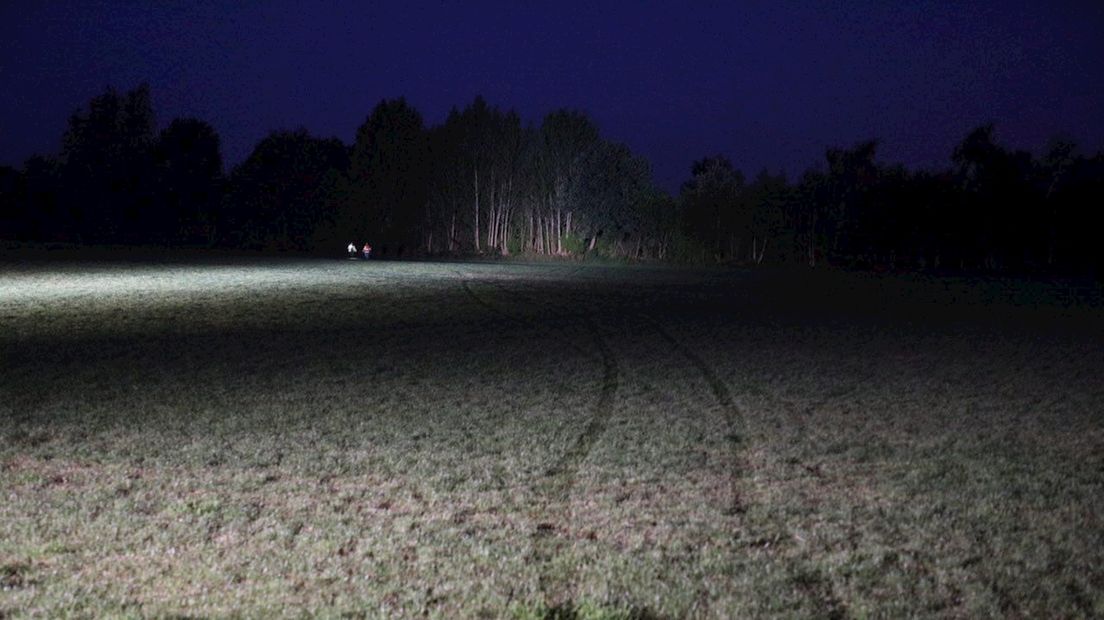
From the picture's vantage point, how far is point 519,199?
246 feet

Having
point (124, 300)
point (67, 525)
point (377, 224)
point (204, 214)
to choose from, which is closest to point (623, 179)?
point (377, 224)

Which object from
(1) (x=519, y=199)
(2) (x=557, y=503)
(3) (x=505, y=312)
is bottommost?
(2) (x=557, y=503)

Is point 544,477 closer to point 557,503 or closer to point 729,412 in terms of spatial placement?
point 557,503

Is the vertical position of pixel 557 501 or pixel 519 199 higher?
pixel 519 199

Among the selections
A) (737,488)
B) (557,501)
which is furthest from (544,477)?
(737,488)

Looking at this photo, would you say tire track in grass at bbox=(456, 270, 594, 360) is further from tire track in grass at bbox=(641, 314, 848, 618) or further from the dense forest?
the dense forest

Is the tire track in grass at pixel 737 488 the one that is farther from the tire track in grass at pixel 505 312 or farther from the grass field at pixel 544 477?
the tire track in grass at pixel 505 312

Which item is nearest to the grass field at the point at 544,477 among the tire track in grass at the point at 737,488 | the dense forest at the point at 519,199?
the tire track in grass at the point at 737,488

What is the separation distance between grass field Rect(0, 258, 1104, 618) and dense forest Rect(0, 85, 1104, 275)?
141 feet

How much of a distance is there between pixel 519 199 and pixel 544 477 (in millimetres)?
69441

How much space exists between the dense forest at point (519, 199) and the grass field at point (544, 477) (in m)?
42.9

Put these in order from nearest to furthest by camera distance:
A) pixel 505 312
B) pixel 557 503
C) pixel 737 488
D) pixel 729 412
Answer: pixel 557 503 < pixel 737 488 < pixel 729 412 < pixel 505 312

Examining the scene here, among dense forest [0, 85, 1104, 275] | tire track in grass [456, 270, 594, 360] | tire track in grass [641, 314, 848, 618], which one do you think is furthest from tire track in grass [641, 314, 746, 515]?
dense forest [0, 85, 1104, 275]

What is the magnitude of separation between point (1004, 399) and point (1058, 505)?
445 cm
